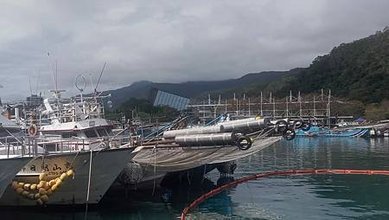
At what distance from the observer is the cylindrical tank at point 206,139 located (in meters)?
19.0

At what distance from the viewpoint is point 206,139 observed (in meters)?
19.3

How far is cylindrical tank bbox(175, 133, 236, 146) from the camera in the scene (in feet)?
62.2

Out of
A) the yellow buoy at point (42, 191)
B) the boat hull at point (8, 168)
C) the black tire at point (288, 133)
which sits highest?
the black tire at point (288, 133)

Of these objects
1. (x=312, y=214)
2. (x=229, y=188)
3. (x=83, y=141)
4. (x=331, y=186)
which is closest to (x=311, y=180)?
(x=331, y=186)

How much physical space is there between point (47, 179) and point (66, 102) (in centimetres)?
915

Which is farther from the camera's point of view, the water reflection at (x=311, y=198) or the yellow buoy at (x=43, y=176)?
the water reflection at (x=311, y=198)

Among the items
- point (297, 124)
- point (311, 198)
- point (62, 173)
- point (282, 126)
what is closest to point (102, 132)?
point (62, 173)

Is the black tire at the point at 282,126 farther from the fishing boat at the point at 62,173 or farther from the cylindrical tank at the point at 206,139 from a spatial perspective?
the fishing boat at the point at 62,173

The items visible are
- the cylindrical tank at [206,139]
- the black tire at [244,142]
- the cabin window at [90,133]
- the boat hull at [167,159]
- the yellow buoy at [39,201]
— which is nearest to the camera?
the cylindrical tank at [206,139]

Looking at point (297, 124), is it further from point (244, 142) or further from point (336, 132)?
point (336, 132)

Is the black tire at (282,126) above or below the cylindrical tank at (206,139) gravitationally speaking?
above

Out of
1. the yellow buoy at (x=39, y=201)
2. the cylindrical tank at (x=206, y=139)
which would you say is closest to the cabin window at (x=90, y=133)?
the yellow buoy at (x=39, y=201)

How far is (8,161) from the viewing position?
17.5 metres

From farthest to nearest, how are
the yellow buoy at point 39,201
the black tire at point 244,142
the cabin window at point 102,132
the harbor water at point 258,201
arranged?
the cabin window at point 102,132, the harbor water at point 258,201, the yellow buoy at point 39,201, the black tire at point 244,142
